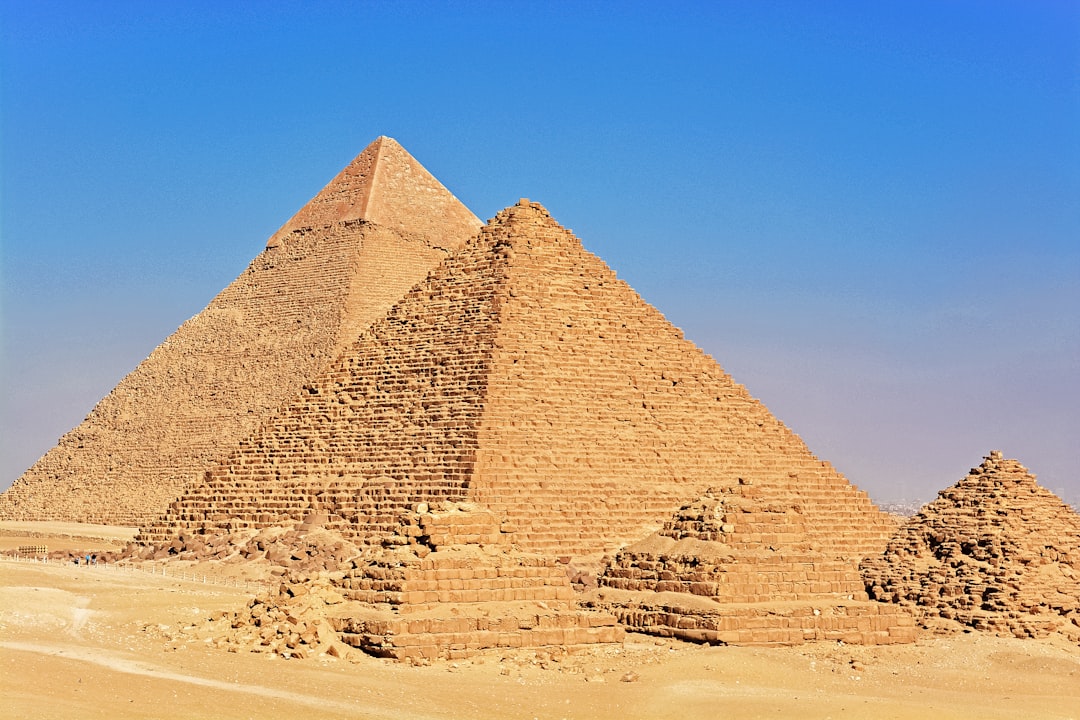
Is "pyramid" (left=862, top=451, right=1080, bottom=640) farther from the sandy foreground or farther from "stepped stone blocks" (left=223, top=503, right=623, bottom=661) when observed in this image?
"stepped stone blocks" (left=223, top=503, right=623, bottom=661)

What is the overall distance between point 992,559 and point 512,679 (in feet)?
31.2

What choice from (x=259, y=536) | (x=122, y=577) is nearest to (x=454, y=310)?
(x=259, y=536)

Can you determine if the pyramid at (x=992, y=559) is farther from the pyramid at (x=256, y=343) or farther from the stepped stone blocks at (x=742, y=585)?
the pyramid at (x=256, y=343)

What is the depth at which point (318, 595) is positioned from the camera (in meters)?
22.4

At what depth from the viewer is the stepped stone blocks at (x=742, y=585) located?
23.4 metres

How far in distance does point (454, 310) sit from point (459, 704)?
24829 mm

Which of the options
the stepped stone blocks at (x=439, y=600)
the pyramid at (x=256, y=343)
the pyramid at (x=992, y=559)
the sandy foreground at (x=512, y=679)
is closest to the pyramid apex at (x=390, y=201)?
the pyramid at (x=256, y=343)

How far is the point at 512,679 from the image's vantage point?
2066 centimetres

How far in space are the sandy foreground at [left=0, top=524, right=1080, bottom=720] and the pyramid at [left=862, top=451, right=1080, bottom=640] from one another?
2.65ft

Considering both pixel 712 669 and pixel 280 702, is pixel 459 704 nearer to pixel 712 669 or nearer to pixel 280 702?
pixel 280 702

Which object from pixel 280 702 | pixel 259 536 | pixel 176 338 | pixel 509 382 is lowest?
pixel 280 702

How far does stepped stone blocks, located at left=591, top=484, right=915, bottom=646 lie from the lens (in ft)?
76.6

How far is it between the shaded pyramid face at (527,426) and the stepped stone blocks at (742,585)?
10.6 m

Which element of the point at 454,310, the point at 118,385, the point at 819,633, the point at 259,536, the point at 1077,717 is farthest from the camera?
the point at 118,385
